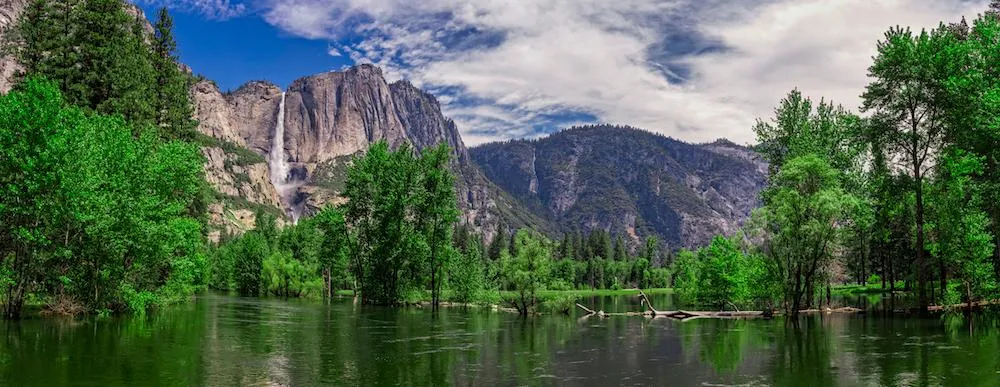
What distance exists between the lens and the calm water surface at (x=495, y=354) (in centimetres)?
2108

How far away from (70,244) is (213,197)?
109 ft

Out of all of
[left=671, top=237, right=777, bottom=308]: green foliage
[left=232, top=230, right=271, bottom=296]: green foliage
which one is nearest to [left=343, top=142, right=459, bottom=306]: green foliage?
[left=671, top=237, right=777, bottom=308]: green foliage

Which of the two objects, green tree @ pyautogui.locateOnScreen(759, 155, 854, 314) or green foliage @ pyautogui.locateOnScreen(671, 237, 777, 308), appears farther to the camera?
green foliage @ pyautogui.locateOnScreen(671, 237, 777, 308)

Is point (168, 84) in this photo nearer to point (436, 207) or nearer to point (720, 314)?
point (436, 207)

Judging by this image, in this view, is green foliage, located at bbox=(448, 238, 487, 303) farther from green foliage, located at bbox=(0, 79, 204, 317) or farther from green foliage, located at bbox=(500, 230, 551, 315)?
green foliage, located at bbox=(0, 79, 204, 317)

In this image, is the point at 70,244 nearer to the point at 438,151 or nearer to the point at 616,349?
the point at 616,349

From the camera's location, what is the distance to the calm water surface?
21.1 metres

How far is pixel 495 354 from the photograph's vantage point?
97.2ft

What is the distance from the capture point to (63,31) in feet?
161

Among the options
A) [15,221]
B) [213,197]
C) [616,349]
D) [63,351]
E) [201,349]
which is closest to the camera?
[63,351]

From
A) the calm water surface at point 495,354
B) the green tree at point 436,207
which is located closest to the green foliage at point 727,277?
the calm water surface at point 495,354

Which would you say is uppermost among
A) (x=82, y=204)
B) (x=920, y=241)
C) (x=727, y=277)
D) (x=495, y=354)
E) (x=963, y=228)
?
(x=82, y=204)

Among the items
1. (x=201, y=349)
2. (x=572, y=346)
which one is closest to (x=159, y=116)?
(x=201, y=349)

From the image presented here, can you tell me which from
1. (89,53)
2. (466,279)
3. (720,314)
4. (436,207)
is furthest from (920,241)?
(89,53)
